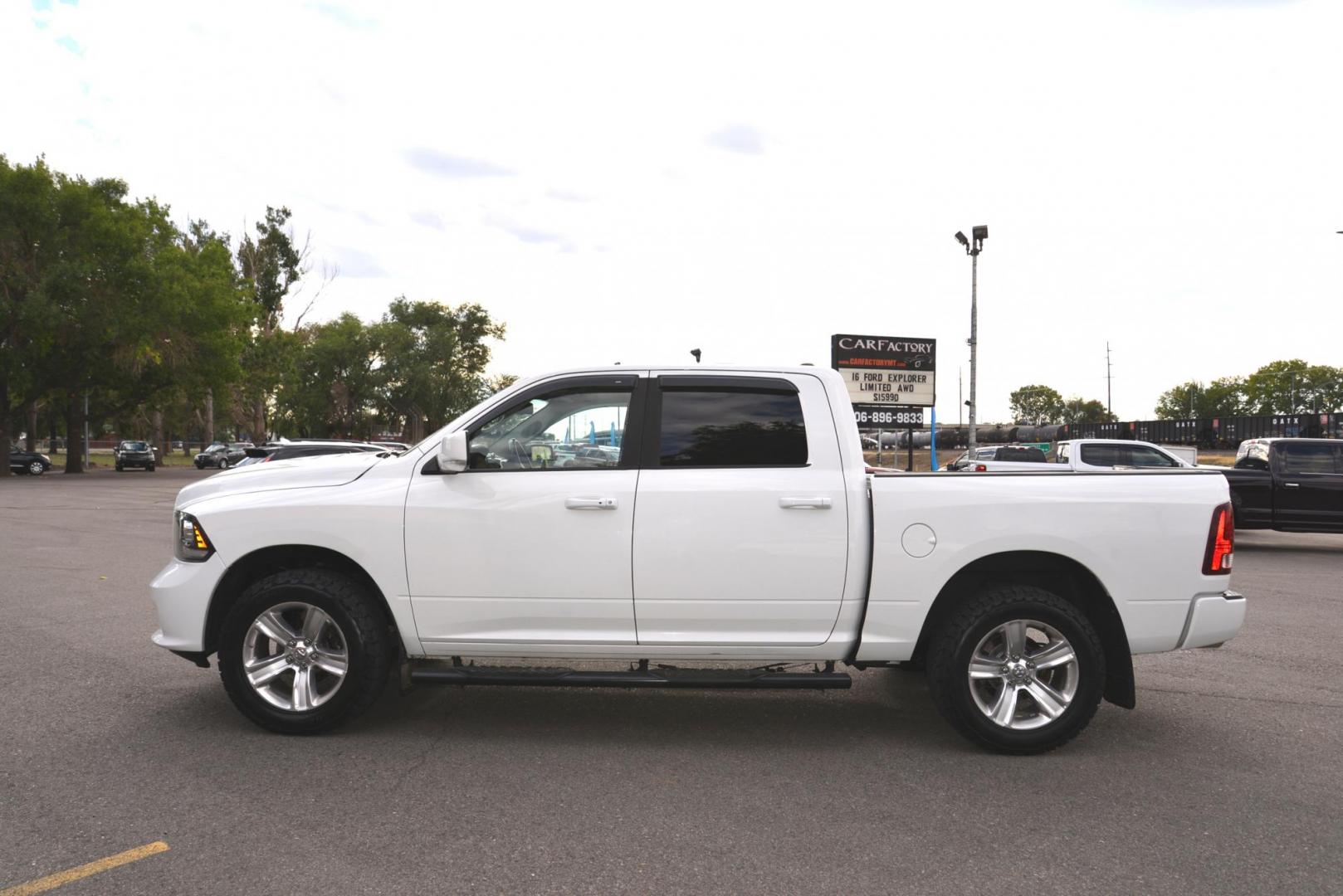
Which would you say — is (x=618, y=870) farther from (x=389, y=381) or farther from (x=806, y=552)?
(x=389, y=381)

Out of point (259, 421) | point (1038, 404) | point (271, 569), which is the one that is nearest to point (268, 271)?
point (259, 421)

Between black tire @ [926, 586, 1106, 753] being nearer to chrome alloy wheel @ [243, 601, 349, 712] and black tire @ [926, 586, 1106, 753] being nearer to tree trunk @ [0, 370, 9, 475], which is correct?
chrome alloy wheel @ [243, 601, 349, 712]

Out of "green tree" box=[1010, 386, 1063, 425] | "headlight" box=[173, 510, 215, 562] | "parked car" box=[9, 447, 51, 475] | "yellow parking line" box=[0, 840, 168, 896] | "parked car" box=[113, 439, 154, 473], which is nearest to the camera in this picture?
"yellow parking line" box=[0, 840, 168, 896]

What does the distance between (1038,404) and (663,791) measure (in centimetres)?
15202

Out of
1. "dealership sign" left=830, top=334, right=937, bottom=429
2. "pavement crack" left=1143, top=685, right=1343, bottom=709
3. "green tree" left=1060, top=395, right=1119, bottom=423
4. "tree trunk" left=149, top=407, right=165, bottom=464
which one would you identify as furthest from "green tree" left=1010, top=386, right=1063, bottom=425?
"pavement crack" left=1143, top=685, right=1343, bottom=709

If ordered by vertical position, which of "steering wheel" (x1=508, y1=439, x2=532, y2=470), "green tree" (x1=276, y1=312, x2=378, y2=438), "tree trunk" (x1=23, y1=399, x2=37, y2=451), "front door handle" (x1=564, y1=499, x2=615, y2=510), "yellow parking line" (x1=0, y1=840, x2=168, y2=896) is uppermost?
"green tree" (x1=276, y1=312, x2=378, y2=438)

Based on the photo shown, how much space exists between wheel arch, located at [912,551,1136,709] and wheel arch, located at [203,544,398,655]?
2.92 metres

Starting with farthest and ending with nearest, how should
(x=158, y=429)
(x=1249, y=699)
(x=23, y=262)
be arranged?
(x=158, y=429), (x=23, y=262), (x=1249, y=699)

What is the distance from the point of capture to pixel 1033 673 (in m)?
4.61

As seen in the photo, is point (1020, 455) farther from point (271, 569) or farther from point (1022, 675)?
point (271, 569)

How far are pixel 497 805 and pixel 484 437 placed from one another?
6.07 ft

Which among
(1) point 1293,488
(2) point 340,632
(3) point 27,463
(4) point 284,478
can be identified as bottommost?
(3) point 27,463

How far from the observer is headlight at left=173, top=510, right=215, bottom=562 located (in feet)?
15.7

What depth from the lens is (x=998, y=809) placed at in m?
3.91
